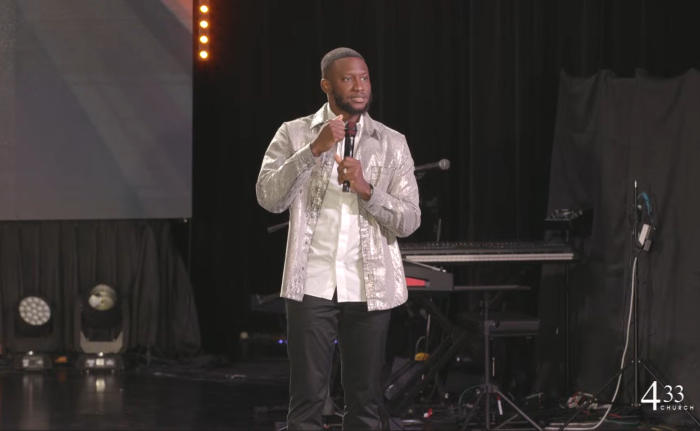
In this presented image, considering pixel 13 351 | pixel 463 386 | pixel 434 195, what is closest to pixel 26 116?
pixel 13 351

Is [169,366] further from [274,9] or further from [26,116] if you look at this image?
[274,9]

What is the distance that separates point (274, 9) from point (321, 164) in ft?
16.2

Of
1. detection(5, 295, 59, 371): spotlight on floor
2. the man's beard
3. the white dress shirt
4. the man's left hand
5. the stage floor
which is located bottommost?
the stage floor

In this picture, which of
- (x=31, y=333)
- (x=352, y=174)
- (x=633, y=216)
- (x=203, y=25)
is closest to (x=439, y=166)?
(x=633, y=216)

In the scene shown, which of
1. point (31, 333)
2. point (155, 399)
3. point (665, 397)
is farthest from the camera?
point (31, 333)

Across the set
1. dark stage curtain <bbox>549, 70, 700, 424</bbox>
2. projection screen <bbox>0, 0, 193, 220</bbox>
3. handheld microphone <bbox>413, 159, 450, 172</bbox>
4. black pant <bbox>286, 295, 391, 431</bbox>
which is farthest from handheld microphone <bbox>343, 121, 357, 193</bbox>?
projection screen <bbox>0, 0, 193, 220</bbox>

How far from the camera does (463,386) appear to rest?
253 inches

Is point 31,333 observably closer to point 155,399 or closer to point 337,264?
point 155,399

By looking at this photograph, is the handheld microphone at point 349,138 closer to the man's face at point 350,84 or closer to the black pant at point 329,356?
the man's face at point 350,84

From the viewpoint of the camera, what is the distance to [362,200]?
3.07 meters

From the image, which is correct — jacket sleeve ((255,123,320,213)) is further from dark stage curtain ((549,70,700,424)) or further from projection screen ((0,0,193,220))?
projection screen ((0,0,193,220))

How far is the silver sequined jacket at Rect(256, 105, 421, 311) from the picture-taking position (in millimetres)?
3072

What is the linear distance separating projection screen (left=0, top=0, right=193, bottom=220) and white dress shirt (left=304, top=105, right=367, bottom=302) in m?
4.86

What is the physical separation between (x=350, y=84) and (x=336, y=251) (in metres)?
0.52
